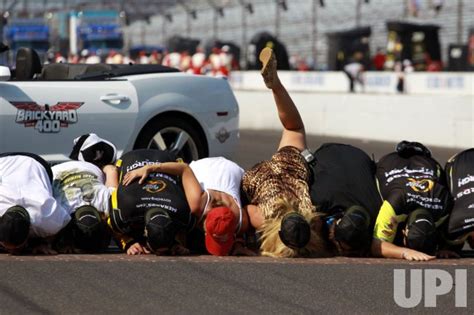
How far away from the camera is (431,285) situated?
21.7 ft

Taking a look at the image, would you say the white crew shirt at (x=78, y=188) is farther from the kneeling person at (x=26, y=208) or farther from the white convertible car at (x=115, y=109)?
the white convertible car at (x=115, y=109)

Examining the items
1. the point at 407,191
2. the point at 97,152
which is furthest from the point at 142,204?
the point at 407,191

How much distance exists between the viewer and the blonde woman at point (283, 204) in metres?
7.21

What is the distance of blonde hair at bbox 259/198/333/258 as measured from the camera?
7.33m

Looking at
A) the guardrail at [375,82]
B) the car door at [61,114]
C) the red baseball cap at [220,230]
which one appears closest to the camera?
the red baseball cap at [220,230]

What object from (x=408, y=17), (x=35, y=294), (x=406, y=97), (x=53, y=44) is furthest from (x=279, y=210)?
(x=53, y=44)

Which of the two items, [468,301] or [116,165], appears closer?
[468,301]

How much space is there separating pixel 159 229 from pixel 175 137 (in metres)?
3.70

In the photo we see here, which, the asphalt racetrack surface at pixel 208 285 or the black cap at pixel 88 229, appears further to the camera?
the black cap at pixel 88 229

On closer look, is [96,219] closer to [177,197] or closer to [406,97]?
[177,197]

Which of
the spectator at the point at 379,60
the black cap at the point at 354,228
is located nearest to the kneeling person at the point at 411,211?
the black cap at the point at 354,228

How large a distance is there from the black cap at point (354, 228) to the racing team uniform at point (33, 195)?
68.4 inches

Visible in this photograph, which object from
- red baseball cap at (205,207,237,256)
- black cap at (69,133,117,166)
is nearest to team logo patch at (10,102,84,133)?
black cap at (69,133,117,166)

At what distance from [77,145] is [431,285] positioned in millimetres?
3190
